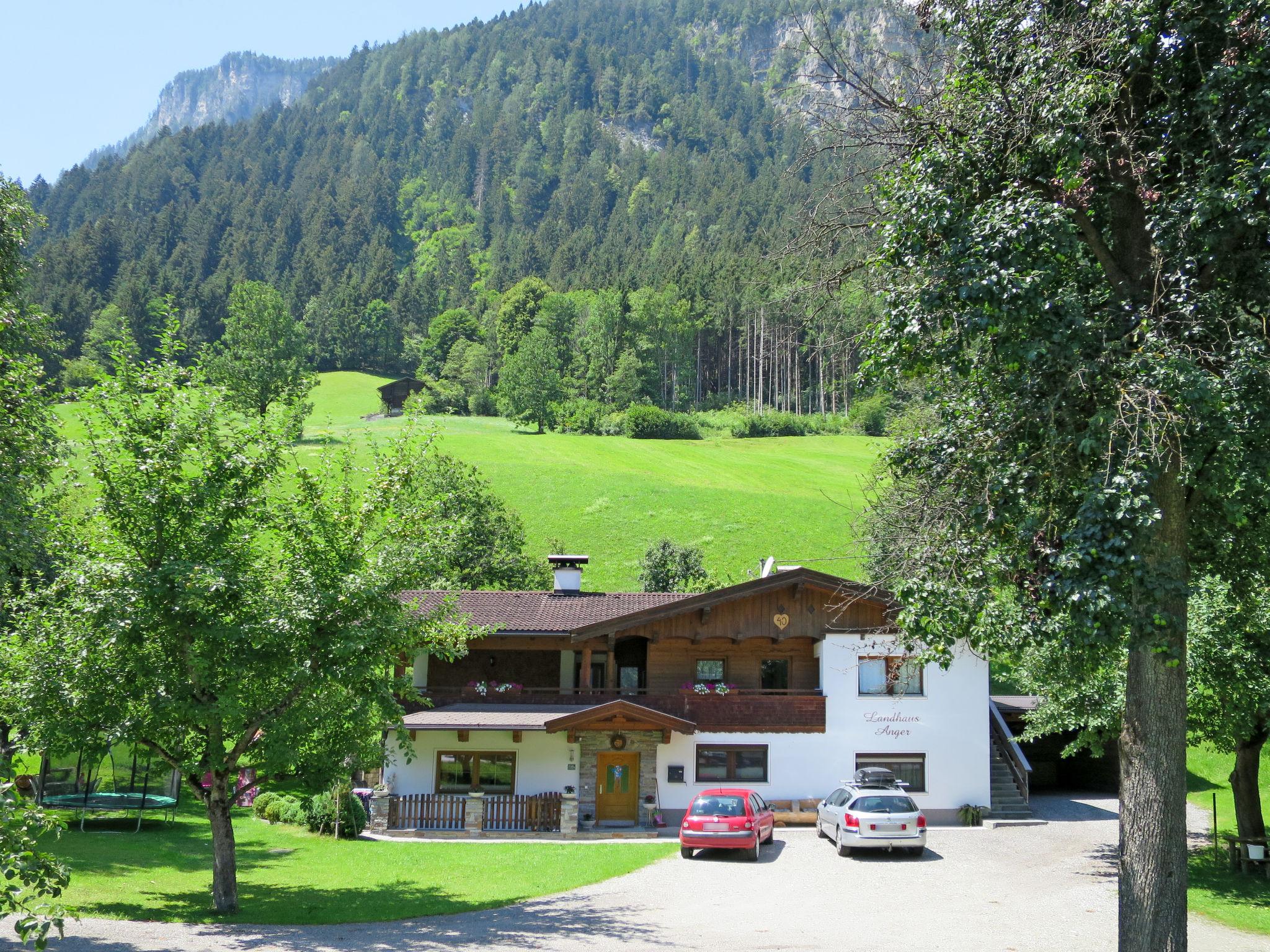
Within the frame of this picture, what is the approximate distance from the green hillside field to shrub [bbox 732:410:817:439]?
2.62m

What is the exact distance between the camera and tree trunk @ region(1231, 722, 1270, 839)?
20.8 meters

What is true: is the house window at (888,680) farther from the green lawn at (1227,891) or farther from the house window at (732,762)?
the green lawn at (1227,891)

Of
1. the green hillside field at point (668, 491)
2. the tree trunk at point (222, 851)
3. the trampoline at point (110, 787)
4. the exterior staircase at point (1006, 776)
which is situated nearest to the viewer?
the tree trunk at point (222, 851)

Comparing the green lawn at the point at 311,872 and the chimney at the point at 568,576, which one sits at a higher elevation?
the chimney at the point at 568,576

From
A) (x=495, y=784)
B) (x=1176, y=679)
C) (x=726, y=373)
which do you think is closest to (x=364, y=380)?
(x=726, y=373)

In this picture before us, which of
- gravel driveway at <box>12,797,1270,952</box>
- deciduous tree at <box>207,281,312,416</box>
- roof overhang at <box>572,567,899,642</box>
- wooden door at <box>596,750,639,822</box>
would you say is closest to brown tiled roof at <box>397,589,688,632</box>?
roof overhang at <box>572,567,899,642</box>

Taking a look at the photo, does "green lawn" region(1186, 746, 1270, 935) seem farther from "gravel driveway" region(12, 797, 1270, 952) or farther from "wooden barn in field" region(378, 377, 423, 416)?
"wooden barn in field" region(378, 377, 423, 416)

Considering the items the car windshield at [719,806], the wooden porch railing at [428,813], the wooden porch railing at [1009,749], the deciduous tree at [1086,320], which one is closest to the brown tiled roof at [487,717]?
the wooden porch railing at [428,813]

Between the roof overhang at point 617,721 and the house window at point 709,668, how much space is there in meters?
2.98

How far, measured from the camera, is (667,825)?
2844 centimetres

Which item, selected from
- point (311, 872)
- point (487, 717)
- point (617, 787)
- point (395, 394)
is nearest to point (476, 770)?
point (487, 717)

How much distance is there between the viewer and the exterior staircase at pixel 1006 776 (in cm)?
2932

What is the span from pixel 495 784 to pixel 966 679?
13.7 m

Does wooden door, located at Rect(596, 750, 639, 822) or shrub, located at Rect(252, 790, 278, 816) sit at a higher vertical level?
wooden door, located at Rect(596, 750, 639, 822)
